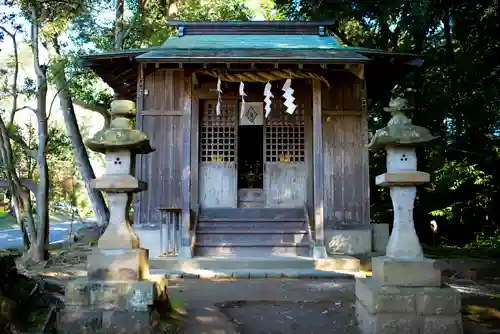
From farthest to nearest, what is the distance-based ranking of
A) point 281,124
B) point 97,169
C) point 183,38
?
1. point 97,169
2. point 183,38
3. point 281,124

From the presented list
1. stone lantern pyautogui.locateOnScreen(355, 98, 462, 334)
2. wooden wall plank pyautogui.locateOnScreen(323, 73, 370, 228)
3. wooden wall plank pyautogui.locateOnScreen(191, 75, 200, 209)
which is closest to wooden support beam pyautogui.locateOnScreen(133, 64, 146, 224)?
wooden wall plank pyautogui.locateOnScreen(191, 75, 200, 209)

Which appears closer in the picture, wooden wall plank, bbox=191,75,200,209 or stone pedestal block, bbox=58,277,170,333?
stone pedestal block, bbox=58,277,170,333

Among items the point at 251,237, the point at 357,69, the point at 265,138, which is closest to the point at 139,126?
the point at 265,138

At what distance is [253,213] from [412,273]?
6.39m

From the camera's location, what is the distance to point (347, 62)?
9109 mm

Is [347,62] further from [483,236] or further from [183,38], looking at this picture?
[483,236]

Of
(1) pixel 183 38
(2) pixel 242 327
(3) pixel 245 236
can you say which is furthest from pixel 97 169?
(2) pixel 242 327

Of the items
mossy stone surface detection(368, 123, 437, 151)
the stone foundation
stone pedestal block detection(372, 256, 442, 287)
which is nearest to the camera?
stone pedestal block detection(372, 256, 442, 287)

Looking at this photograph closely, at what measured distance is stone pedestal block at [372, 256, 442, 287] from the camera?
447 centimetres

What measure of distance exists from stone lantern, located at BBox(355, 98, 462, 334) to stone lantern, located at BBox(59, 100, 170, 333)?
2326 millimetres

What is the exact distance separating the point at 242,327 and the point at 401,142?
8.88 ft

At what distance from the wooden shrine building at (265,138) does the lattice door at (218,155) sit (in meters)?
0.03

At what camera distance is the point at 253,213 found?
10680mm

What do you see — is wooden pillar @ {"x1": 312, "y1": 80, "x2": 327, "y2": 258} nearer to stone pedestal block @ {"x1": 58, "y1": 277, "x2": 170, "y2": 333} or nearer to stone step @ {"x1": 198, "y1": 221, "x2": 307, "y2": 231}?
stone step @ {"x1": 198, "y1": 221, "x2": 307, "y2": 231}
